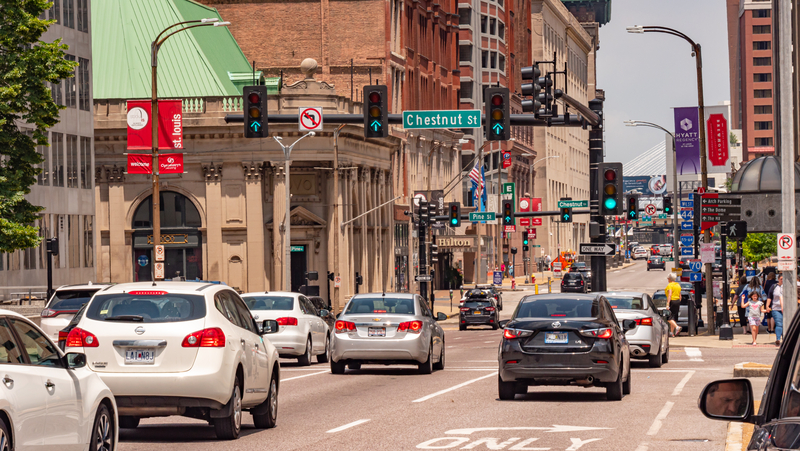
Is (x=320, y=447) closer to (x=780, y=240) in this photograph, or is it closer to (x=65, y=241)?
(x=780, y=240)

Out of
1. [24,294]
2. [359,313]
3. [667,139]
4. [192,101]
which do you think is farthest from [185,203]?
[359,313]

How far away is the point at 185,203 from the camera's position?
67.1 metres

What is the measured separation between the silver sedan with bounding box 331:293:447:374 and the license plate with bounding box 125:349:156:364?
401 inches

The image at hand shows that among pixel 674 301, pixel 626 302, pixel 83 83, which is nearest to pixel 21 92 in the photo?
pixel 626 302

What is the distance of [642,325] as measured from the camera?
81.7ft

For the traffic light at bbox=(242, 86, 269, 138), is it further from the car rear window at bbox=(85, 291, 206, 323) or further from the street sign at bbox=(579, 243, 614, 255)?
the car rear window at bbox=(85, 291, 206, 323)

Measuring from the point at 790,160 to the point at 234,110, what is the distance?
49.7 metres

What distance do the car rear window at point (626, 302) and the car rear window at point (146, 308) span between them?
14.3m

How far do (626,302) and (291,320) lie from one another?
724 cm

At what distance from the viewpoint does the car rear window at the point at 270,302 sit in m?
26.8

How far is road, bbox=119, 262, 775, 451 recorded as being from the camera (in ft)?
42.9

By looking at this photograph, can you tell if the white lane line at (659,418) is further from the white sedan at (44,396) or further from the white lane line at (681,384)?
the white sedan at (44,396)

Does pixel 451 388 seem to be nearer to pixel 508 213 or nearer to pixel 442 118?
pixel 442 118

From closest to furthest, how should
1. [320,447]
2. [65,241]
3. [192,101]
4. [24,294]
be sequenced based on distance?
[320,447]
[24,294]
[65,241]
[192,101]
